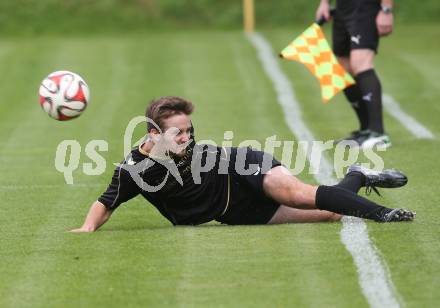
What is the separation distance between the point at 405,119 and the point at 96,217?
8.13 m

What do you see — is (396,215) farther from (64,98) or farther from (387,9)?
(387,9)

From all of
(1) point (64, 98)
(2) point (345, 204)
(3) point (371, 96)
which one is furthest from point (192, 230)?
(3) point (371, 96)

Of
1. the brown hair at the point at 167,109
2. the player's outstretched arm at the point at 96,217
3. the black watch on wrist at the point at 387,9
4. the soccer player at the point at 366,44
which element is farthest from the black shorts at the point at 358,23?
the player's outstretched arm at the point at 96,217

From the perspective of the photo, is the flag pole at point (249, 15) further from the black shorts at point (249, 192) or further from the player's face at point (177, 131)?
the player's face at point (177, 131)

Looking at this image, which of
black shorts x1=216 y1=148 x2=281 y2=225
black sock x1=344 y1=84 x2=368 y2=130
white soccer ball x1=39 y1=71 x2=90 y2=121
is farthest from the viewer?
black sock x1=344 y1=84 x2=368 y2=130

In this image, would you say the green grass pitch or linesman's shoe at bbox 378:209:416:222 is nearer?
the green grass pitch

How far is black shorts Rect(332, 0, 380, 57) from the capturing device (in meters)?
13.4

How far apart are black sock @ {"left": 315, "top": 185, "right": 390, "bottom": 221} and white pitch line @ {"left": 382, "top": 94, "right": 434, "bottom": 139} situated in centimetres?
570

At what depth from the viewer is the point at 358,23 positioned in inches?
527

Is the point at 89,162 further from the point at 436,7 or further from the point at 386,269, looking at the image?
the point at 436,7

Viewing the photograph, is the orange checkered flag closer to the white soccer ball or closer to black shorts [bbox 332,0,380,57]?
black shorts [bbox 332,0,380,57]

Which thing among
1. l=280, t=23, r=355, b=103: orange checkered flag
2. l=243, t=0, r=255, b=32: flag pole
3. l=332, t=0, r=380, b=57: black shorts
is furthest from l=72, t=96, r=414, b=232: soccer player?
l=243, t=0, r=255, b=32: flag pole

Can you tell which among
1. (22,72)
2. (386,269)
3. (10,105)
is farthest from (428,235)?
(22,72)

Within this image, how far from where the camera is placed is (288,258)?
288 inches
